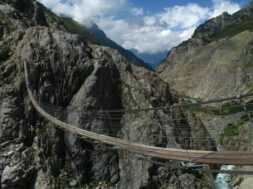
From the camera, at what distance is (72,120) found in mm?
34938

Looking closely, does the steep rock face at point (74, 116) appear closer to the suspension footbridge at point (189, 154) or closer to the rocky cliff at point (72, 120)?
the rocky cliff at point (72, 120)

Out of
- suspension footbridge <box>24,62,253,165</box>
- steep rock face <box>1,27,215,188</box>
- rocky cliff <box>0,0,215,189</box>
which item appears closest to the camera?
suspension footbridge <box>24,62,253,165</box>

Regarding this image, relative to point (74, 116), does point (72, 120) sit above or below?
below

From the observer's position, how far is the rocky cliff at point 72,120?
32750 mm

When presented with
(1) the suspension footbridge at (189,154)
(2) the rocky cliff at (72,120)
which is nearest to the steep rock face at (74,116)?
(2) the rocky cliff at (72,120)

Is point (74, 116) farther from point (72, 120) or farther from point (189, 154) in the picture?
point (189, 154)

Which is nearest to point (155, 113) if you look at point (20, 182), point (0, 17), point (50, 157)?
point (50, 157)

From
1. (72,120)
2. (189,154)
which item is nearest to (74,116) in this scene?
(72,120)

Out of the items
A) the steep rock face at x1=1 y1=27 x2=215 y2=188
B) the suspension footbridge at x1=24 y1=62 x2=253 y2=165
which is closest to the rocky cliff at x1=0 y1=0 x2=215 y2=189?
the steep rock face at x1=1 y1=27 x2=215 y2=188

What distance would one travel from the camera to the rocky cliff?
1289 inches

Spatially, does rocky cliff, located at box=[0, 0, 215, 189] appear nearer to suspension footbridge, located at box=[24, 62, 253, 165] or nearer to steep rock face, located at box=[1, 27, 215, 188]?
steep rock face, located at box=[1, 27, 215, 188]

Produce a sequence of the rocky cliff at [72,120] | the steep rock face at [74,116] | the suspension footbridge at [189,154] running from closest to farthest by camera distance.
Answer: the suspension footbridge at [189,154] < the rocky cliff at [72,120] < the steep rock face at [74,116]

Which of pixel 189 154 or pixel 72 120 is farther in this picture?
pixel 72 120

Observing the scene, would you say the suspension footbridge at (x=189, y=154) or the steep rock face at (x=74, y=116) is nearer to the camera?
the suspension footbridge at (x=189, y=154)
